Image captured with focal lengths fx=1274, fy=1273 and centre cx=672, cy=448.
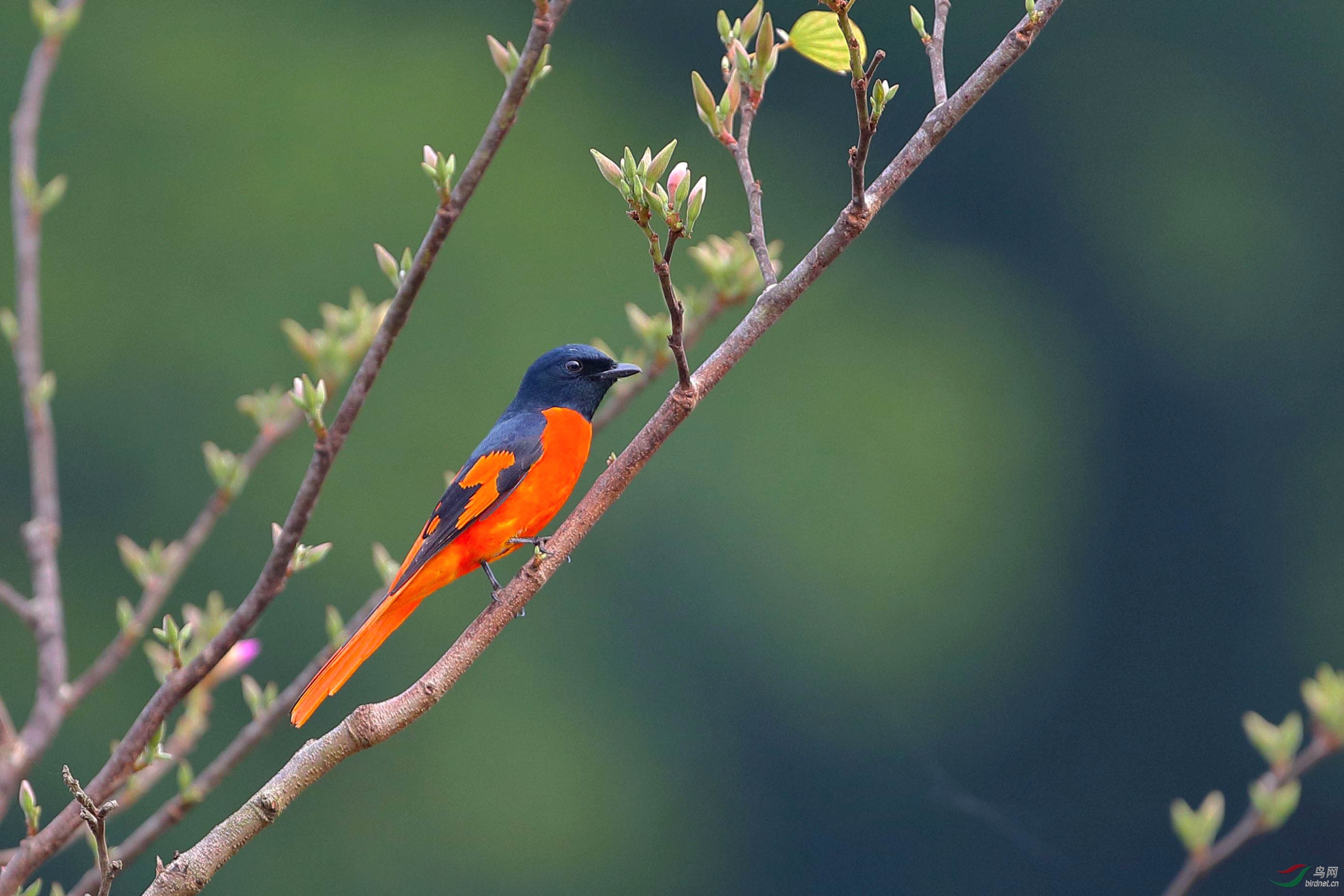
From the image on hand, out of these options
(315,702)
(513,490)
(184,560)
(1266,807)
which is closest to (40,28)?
(184,560)

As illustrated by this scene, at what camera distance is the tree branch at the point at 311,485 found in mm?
1056

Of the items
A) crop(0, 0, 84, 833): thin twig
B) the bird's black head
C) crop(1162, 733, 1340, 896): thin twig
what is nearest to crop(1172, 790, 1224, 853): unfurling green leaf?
crop(1162, 733, 1340, 896): thin twig

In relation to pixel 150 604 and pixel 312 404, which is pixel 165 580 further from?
pixel 312 404

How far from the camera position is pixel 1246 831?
41.7 inches

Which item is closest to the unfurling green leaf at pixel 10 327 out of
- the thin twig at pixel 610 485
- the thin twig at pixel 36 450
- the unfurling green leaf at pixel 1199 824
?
the thin twig at pixel 36 450

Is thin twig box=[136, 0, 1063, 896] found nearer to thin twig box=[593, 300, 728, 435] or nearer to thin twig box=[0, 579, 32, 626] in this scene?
thin twig box=[593, 300, 728, 435]

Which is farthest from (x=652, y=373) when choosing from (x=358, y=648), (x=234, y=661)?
(x=234, y=661)

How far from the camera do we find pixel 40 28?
6.36 ft

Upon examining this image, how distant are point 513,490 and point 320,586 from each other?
291 inches

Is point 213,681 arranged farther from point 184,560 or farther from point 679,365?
point 679,365

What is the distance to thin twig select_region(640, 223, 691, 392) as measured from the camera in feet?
3.60

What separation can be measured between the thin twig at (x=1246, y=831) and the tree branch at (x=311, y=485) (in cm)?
78

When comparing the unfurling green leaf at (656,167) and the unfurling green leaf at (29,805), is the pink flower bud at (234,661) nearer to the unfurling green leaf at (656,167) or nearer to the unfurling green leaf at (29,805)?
the unfurling green leaf at (29,805)

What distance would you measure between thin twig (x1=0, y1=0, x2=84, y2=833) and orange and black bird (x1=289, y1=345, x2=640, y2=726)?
0.40 m
